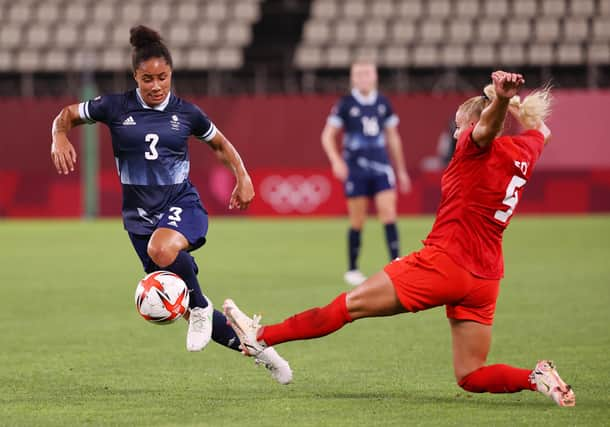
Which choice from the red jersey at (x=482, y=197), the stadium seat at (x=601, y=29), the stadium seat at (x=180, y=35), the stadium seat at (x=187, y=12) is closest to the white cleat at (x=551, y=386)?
the red jersey at (x=482, y=197)

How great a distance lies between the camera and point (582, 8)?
27.9 metres

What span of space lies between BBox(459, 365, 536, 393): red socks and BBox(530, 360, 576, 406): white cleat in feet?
0.27

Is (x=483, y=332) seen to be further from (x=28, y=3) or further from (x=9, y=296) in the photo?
(x=28, y=3)

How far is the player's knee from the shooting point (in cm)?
677

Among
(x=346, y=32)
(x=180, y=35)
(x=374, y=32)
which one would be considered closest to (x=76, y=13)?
→ (x=180, y=35)

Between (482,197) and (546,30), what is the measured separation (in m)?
22.4

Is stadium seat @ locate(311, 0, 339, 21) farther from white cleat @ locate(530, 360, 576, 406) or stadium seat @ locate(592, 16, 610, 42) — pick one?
white cleat @ locate(530, 360, 576, 406)

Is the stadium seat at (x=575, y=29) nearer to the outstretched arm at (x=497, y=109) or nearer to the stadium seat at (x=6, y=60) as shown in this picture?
the stadium seat at (x=6, y=60)

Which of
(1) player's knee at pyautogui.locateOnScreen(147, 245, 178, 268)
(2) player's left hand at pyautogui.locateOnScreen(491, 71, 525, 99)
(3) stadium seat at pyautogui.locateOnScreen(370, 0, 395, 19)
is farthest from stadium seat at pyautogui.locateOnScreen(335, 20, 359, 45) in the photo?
(2) player's left hand at pyautogui.locateOnScreen(491, 71, 525, 99)

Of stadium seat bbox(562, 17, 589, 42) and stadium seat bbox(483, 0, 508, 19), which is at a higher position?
stadium seat bbox(483, 0, 508, 19)

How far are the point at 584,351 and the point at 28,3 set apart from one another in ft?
78.1

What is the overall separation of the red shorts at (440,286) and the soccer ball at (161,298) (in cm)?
129

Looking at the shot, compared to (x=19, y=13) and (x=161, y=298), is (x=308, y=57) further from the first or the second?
(x=161, y=298)

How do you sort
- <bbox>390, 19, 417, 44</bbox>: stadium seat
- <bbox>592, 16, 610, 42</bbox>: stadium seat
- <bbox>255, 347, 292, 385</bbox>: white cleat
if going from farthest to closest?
<bbox>390, 19, 417, 44</bbox>: stadium seat, <bbox>592, 16, 610, 42</bbox>: stadium seat, <bbox>255, 347, 292, 385</bbox>: white cleat
